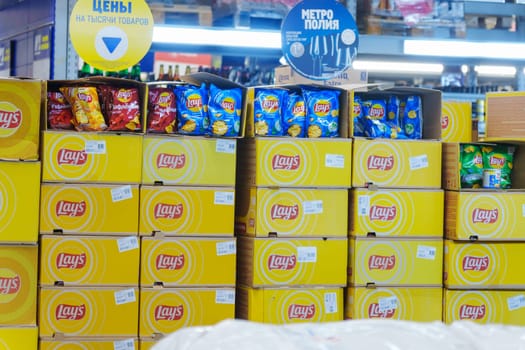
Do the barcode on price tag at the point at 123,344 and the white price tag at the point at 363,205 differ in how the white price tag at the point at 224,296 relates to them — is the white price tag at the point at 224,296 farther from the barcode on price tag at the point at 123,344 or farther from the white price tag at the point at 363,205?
the white price tag at the point at 363,205

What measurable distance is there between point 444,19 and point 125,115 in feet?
11.4

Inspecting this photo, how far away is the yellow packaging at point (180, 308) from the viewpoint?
185 inches

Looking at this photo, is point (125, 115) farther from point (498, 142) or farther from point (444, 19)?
point (444, 19)

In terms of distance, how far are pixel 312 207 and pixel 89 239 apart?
1.22 metres

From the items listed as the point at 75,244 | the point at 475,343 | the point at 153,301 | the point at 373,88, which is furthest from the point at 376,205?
the point at 475,343

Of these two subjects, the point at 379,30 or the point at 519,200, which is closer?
the point at 519,200

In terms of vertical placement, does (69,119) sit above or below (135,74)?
below

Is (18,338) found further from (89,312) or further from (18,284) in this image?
(89,312)

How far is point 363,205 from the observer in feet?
16.2

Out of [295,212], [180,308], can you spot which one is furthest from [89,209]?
[295,212]

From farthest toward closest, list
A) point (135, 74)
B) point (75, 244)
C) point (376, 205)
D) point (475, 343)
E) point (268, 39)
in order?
point (135, 74)
point (268, 39)
point (376, 205)
point (75, 244)
point (475, 343)

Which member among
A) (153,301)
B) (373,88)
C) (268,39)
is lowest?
(153,301)

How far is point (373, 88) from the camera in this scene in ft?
16.5

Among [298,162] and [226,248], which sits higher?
[298,162]
